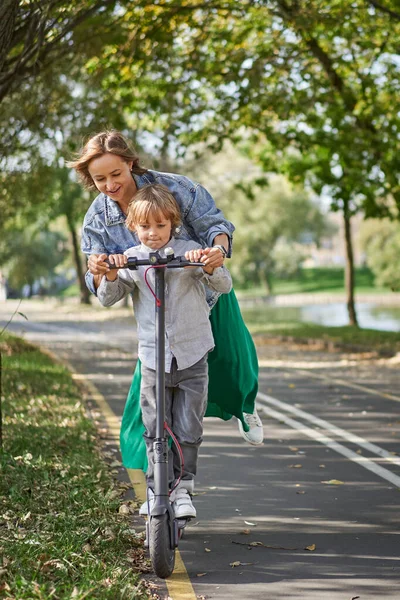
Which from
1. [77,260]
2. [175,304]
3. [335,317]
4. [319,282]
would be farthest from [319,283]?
[175,304]

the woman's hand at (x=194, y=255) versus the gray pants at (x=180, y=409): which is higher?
the woman's hand at (x=194, y=255)

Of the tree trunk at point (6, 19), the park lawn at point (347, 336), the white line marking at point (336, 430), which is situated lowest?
the park lawn at point (347, 336)

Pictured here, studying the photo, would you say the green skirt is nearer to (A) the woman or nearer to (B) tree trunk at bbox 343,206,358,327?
(A) the woman

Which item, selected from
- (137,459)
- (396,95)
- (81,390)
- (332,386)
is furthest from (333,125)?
(137,459)

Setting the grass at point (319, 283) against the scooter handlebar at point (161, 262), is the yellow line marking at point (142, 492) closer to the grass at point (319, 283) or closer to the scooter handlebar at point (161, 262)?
the scooter handlebar at point (161, 262)

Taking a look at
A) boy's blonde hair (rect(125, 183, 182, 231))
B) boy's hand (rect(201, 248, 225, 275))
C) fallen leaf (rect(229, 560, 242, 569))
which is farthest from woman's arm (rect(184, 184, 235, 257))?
fallen leaf (rect(229, 560, 242, 569))

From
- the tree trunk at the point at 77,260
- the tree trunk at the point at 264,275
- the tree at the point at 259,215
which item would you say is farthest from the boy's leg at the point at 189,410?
the tree trunk at the point at 264,275

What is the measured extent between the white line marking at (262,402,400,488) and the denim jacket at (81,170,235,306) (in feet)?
8.83

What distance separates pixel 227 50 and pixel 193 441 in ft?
45.1

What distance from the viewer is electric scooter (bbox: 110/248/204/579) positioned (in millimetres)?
4664

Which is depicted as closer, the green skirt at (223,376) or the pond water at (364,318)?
the green skirt at (223,376)

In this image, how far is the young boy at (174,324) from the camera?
4.92 m

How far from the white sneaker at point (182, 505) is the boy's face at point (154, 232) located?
50.4 inches

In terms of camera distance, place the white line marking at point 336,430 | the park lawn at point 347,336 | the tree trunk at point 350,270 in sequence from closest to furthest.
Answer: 1. the white line marking at point 336,430
2. the park lawn at point 347,336
3. the tree trunk at point 350,270
